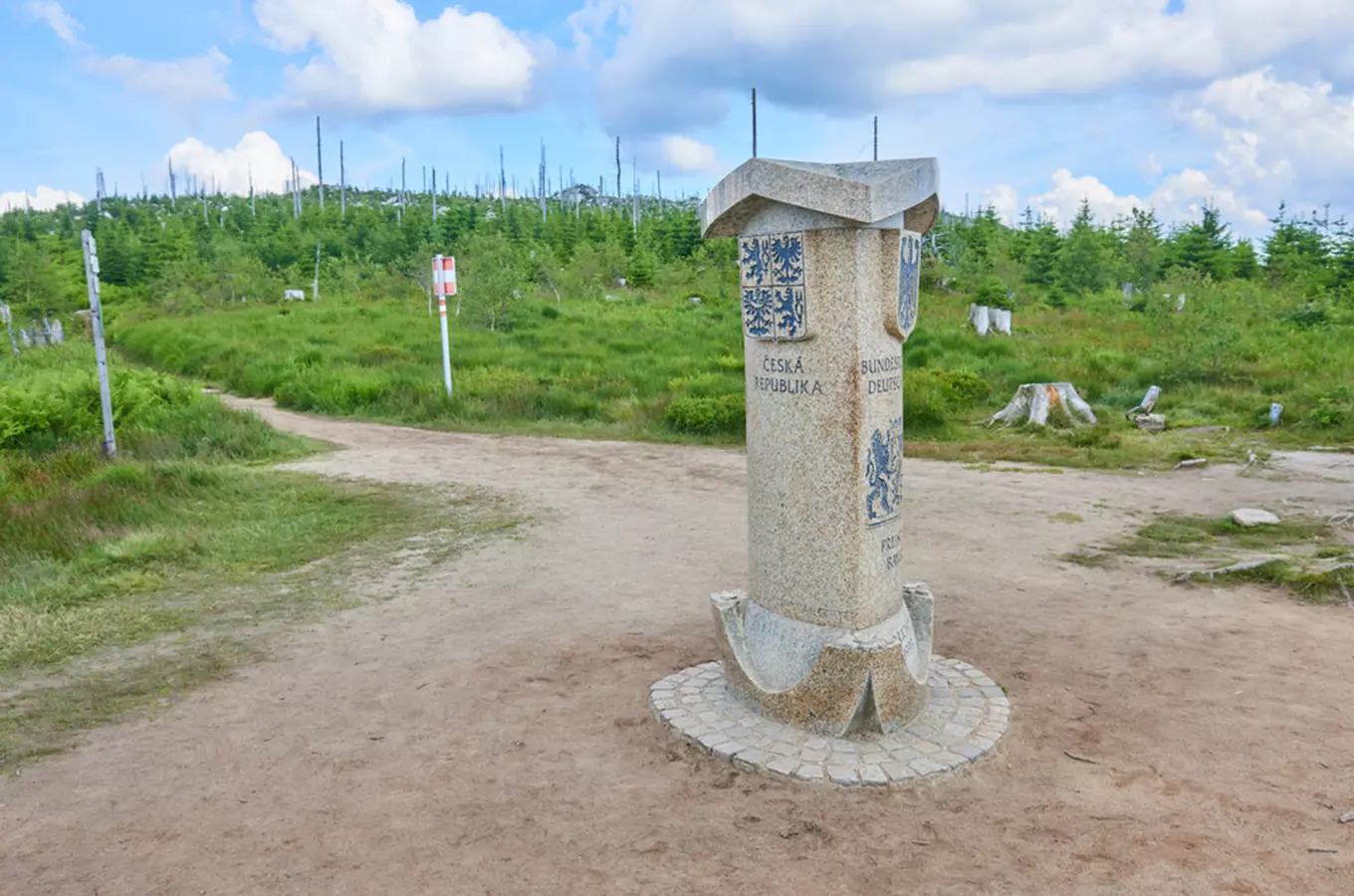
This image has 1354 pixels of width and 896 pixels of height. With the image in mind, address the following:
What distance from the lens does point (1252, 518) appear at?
7.38 meters

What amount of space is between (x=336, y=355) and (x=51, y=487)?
37.2 ft

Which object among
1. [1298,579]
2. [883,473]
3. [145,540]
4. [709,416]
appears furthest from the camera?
[709,416]

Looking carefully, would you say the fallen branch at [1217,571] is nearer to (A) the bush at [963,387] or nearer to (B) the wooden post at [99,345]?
(A) the bush at [963,387]

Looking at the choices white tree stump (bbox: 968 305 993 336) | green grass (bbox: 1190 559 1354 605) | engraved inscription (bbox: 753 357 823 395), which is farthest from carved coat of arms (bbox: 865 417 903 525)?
white tree stump (bbox: 968 305 993 336)

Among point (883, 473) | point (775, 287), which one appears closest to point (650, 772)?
point (883, 473)

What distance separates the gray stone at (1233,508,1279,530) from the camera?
7.31m

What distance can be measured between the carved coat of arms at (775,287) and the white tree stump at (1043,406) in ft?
30.9

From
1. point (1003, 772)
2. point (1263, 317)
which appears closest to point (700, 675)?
point (1003, 772)

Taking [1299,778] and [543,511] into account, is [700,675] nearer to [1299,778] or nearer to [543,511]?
[1299,778]

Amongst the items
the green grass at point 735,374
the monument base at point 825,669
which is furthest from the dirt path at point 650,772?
the green grass at point 735,374

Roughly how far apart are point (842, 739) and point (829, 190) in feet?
7.59

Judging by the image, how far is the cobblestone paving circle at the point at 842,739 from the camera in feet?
12.0

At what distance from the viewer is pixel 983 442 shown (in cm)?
1157

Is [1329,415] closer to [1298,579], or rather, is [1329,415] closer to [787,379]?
[1298,579]
